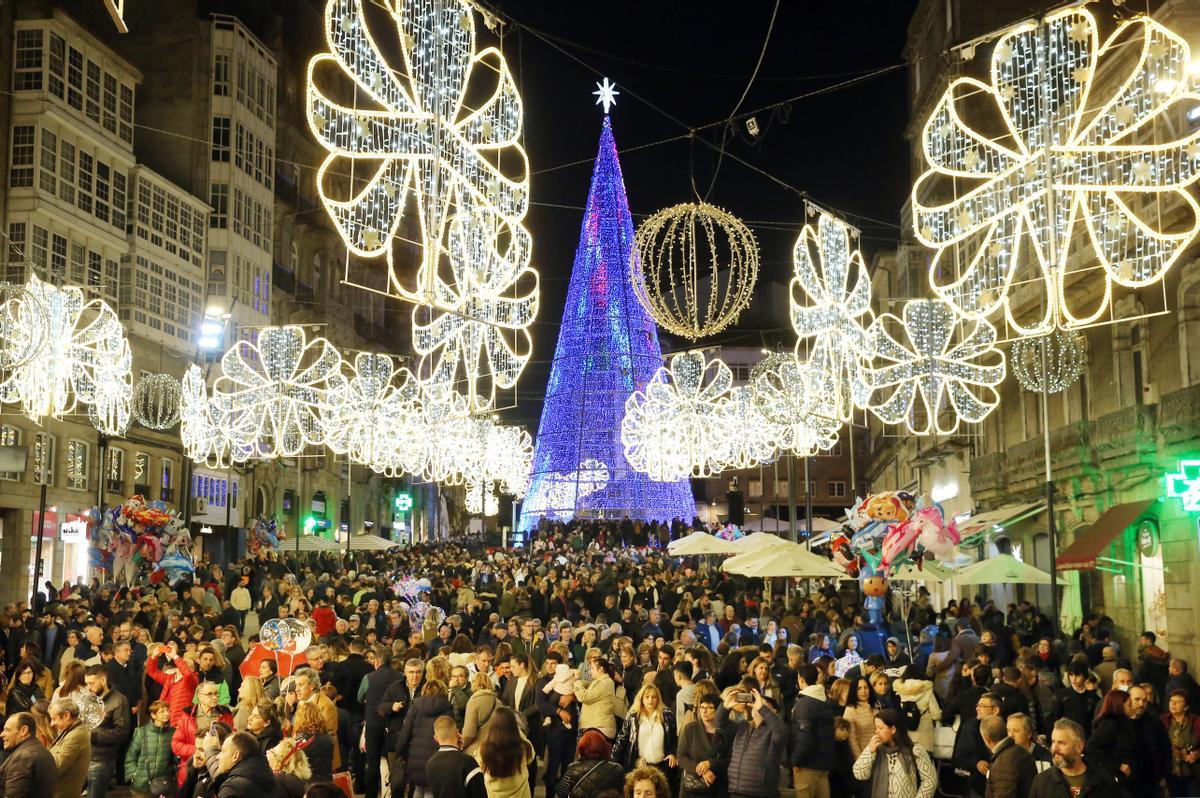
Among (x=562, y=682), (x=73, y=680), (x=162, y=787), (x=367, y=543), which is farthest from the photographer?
(x=367, y=543)

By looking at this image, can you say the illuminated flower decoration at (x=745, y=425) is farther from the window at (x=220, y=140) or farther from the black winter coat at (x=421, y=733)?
the window at (x=220, y=140)

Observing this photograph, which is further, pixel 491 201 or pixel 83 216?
pixel 83 216

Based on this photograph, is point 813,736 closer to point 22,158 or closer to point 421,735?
point 421,735

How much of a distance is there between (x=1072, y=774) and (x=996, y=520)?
2274 cm

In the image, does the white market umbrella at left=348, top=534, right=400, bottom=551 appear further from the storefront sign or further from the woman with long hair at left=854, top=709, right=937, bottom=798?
the woman with long hair at left=854, top=709, right=937, bottom=798

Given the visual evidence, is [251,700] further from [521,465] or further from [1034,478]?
[521,465]

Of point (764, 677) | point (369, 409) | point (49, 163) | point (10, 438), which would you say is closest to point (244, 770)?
point (764, 677)

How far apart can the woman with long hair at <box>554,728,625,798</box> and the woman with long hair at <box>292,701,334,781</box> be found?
2.04m

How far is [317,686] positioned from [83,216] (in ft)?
90.3

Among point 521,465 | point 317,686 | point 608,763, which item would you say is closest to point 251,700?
point 317,686

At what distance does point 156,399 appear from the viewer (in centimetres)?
3766

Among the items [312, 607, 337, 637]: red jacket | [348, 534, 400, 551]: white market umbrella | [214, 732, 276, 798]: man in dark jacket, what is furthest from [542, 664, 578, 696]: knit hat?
[348, 534, 400, 551]: white market umbrella

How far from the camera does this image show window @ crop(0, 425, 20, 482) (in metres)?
31.6

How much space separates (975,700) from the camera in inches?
455
